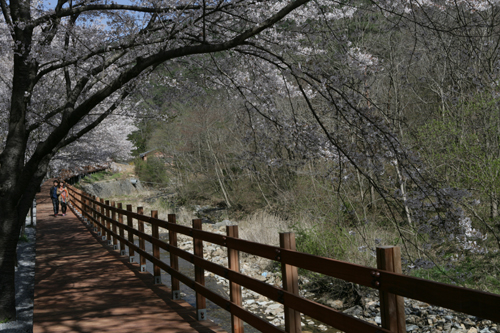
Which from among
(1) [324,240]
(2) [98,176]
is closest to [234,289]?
(1) [324,240]

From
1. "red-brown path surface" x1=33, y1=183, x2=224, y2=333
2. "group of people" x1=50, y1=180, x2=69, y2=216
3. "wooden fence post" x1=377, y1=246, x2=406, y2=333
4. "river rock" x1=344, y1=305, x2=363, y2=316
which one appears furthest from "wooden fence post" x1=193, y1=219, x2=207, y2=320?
"group of people" x1=50, y1=180, x2=69, y2=216

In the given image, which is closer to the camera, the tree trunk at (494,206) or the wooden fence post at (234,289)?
the wooden fence post at (234,289)

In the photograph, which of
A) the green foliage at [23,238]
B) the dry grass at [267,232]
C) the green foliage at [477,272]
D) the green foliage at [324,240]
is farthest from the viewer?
the green foliage at [23,238]

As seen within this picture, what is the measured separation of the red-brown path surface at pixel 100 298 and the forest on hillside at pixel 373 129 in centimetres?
242

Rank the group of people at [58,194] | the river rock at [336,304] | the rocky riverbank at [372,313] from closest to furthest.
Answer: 1. the rocky riverbank at [372,313]
2. the river rock at [336,304]
3. the group of people at [58,194]

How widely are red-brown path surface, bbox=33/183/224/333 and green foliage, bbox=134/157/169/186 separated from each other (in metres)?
22.8

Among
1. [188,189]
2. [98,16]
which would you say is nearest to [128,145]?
[188,189]

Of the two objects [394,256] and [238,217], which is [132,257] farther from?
[238,217]

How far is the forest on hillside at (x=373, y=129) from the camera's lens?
4.55m

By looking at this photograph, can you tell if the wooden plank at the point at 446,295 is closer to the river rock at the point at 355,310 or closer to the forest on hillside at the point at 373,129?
the forest on hillside at the point at 373,129

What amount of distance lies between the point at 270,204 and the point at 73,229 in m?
8.89

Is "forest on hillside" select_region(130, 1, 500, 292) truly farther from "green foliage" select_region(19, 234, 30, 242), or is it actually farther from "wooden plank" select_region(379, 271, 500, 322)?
"green foliage" select_region(19, 234, 30, 242)

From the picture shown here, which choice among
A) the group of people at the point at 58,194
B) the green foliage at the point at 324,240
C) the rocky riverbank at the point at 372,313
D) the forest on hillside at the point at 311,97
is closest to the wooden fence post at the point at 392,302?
the forest on hillside at the point at 311,97

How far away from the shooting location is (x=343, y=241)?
1016 centimetres
